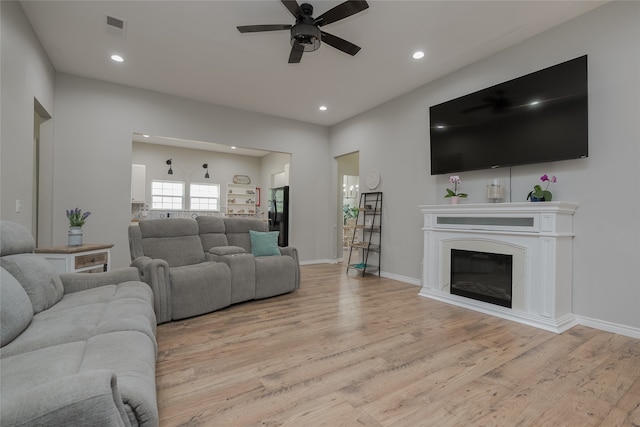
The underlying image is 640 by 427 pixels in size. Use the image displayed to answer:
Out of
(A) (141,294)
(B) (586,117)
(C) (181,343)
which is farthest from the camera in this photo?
(B) (586,117)

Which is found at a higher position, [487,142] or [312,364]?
[487,142]

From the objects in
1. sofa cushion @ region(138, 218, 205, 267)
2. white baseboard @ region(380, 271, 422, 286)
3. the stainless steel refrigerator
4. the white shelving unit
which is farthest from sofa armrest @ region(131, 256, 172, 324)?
the white shelving unit

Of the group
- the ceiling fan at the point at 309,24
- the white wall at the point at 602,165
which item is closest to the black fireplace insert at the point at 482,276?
the white wall at the point at 602,165

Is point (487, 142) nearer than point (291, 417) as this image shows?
No

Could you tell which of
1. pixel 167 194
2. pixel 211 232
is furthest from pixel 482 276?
pixel 167 194

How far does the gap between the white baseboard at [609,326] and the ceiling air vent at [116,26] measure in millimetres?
5562

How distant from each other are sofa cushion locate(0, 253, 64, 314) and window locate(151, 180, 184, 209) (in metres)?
6.61

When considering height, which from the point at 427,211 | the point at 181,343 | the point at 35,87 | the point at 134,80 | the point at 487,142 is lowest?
the point at 181,343

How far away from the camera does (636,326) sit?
8.64 ft

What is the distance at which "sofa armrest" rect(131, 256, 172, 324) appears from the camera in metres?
2.82

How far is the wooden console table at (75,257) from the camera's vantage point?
9.72ft

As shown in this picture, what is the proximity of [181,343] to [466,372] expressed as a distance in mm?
2159

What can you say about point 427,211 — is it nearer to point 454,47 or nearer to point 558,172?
point 558,172

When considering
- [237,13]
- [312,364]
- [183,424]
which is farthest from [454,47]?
[183,424]
